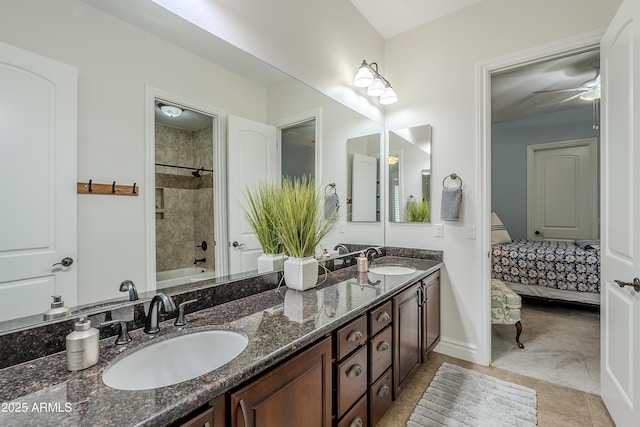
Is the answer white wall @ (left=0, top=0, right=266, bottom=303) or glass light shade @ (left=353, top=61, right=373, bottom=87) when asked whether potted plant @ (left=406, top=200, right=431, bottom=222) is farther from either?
white wall @ (left=0, top=0, right=266, bottom=303)

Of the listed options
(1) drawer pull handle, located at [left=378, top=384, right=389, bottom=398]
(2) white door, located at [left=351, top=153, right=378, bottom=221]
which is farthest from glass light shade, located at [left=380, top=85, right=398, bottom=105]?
(1) drawer pull handle, located at [left=378, top=384, right=389, bottom=398]

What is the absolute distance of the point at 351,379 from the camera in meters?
1.32

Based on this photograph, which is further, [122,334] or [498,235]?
[498,235]

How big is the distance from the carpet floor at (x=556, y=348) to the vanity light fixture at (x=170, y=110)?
276cm

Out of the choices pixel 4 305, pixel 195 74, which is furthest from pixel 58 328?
pixel 195 74

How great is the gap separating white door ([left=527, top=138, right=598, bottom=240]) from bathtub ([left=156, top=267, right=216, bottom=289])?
5656 millimetres

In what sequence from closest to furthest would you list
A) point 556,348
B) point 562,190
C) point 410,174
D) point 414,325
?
point 414,325 < point 556,348 < point 410,174 < point 562,190

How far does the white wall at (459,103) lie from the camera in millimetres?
2221

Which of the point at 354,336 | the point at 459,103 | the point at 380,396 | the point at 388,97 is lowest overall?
the point at 380,396

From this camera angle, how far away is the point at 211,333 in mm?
1057

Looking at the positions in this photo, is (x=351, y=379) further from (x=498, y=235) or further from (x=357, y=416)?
(x=498, y=235)

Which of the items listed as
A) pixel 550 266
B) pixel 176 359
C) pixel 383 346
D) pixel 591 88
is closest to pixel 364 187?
pixel 383 346

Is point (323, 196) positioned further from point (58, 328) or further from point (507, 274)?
point (507, 274)

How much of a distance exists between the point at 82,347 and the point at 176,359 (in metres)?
0.28
